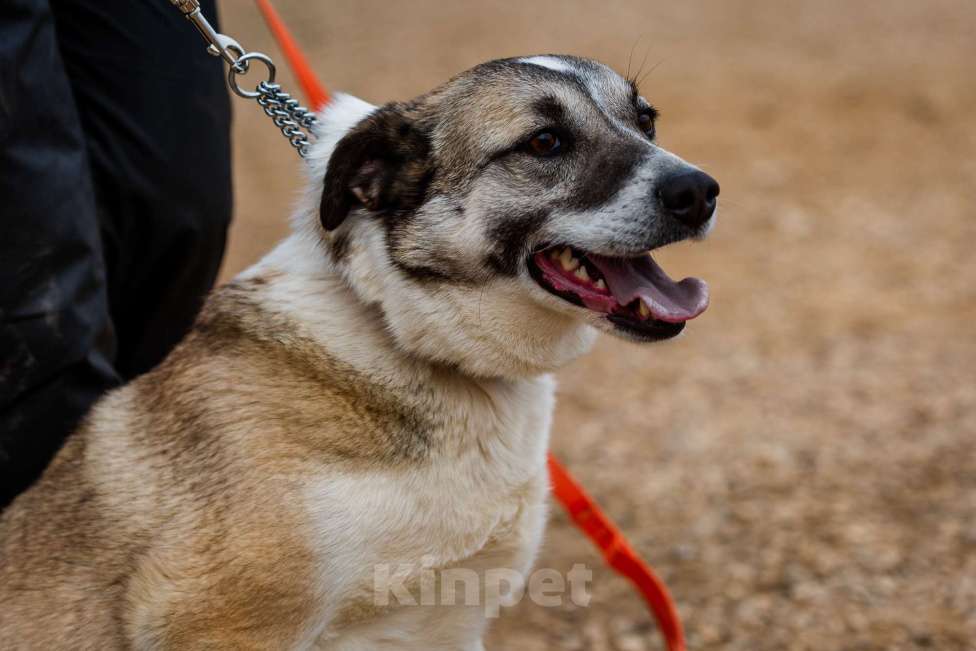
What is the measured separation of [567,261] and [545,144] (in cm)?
30

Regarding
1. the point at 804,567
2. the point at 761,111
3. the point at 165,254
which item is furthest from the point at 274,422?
the point at 761,111

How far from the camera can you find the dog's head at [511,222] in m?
2.66

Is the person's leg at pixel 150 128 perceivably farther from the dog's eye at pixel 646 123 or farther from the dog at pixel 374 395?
the dog's eye at pixel 646 123

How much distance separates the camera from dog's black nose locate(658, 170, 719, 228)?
104 inches

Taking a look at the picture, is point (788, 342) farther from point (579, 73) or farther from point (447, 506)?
point (447, 506)

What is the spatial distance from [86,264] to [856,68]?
30.8 feet

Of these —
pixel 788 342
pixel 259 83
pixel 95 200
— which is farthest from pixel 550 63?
pixel 788 342

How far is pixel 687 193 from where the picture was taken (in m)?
2.63

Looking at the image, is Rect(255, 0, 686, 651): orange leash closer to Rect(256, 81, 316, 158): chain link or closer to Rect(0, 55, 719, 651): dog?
Rect(256, 81, 316, 158): chain link

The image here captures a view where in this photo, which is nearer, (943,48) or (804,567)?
(804,567)

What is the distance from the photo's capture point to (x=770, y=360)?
20.3ft

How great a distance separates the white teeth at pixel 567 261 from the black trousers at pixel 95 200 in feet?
3.90

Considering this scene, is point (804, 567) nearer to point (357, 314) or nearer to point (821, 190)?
point (357, 314)

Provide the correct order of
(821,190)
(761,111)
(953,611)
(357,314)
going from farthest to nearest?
(761,111), (821,190), (953,611), (357,314)
